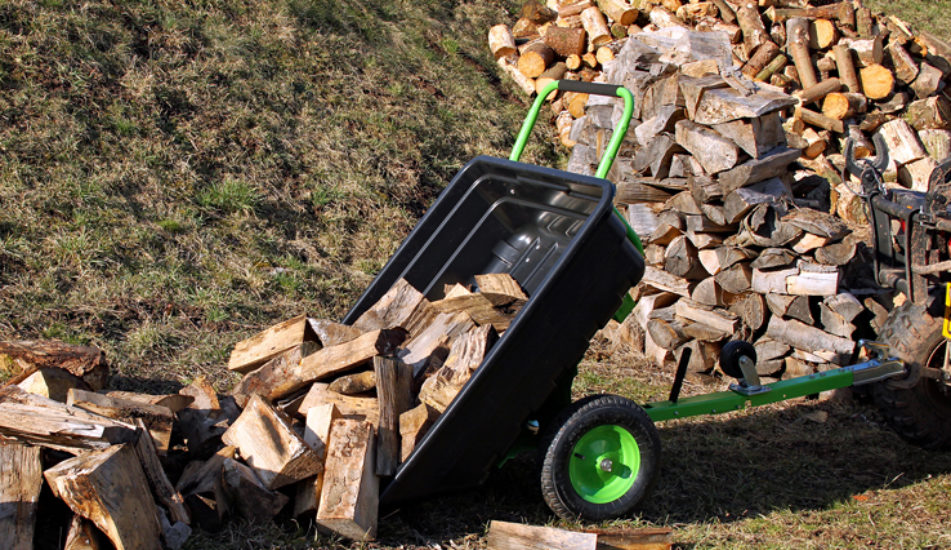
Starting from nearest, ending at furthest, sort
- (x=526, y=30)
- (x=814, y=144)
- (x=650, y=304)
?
(x=650, y=304) < (x=814, y=144) < (x=526, y=30)

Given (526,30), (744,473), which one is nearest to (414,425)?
(744,473)

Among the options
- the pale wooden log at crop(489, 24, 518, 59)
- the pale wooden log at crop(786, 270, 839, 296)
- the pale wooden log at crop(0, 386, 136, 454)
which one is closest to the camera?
the pale wooden log at crop(0, 386, 136, 454)

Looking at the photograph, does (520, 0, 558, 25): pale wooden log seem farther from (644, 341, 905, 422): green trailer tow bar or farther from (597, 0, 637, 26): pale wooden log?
(644, 341, 905, 422): green trailer tow bar

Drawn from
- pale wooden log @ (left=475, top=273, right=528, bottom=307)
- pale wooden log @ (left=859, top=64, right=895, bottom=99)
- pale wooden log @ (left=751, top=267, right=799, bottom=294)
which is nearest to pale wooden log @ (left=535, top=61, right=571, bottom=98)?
pale wooden log @ (left=859, top=64, right=895, bottom=99)

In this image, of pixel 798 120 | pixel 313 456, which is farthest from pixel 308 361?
pixel 798 120

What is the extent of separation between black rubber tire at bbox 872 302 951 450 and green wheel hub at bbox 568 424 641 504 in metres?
1.97

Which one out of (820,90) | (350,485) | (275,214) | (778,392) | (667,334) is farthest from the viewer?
(820,90)

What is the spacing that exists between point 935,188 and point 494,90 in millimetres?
5355

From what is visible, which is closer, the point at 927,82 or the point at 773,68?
the point at 927,82

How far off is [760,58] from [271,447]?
670 centimetres

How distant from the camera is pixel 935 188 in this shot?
4562mm

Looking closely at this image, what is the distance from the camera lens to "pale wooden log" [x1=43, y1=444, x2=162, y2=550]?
96.4 inches

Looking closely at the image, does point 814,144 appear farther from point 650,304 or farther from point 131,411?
point 131,411

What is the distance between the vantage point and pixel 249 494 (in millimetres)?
2891
